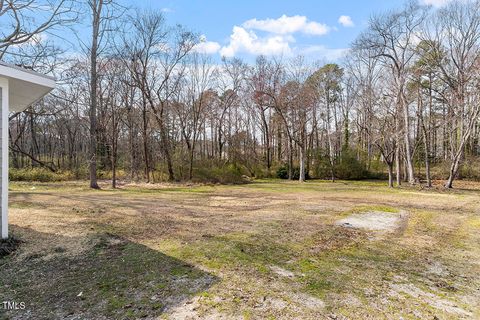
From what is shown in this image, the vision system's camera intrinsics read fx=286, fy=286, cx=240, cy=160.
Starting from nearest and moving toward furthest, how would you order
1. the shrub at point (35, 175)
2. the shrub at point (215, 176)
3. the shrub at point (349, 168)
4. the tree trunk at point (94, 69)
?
the tree trunk at point (94, 69), the shrub at point (35, 175), the shrub at point (215, 176), the shrub at point (349, 168)

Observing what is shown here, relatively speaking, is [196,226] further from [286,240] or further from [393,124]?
[393,124]

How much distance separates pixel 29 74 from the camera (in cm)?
415

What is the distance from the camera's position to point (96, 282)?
310 centimetres

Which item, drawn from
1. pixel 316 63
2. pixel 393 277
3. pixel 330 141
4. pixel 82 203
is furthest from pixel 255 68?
pixel 393 277

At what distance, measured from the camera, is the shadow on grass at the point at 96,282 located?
2539 mm

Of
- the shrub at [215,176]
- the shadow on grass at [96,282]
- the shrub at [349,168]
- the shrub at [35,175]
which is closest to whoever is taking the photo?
the shadow on grass at [96,282]

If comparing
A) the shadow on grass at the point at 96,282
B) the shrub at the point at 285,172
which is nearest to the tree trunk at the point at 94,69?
the shadow on grass at the point at 96,282

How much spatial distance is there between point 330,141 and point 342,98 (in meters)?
5.67

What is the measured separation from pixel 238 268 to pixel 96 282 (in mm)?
1586

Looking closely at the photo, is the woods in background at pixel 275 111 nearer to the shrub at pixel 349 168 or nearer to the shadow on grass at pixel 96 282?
the shrub at pixel 349 168

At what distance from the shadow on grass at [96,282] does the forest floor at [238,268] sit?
1cm

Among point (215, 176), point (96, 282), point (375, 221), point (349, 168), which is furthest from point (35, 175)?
point (349, 168)

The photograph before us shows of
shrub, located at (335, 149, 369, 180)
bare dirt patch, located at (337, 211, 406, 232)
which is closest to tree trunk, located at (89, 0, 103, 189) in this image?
bare dirt patch, located at (337, 211, 406, 232)

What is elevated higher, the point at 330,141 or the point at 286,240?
the point at 330,141
